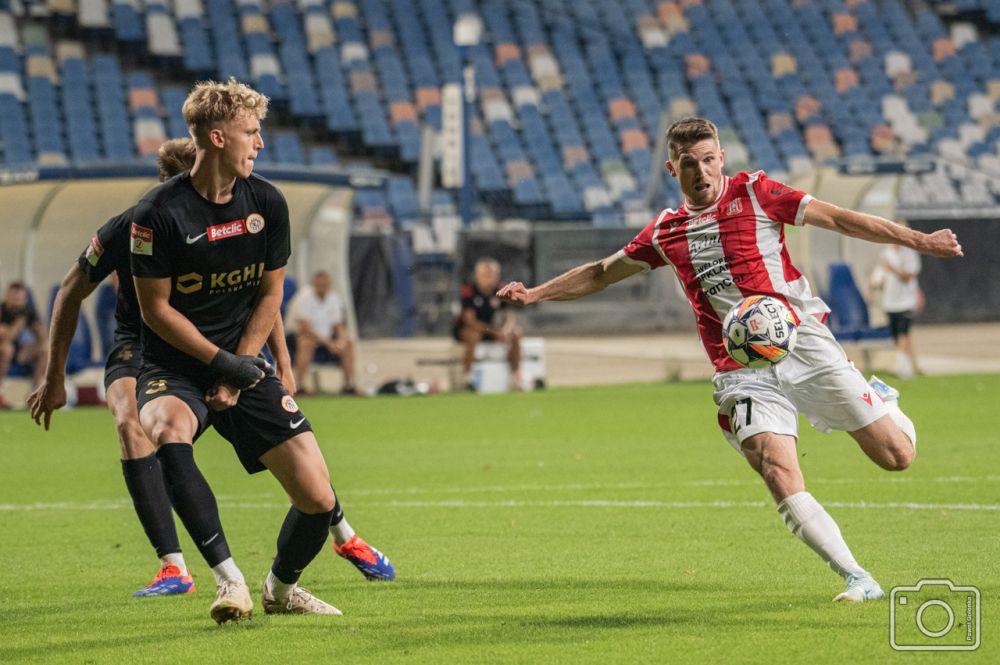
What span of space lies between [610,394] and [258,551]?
1147cm

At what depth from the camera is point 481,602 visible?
6230 mm

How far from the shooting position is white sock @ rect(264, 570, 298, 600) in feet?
19.5

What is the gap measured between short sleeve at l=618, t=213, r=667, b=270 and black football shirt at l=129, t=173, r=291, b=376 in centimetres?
158

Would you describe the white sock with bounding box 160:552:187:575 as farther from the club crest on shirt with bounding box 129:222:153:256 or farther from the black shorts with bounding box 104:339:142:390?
the club crest on shirt with bounding box 129:222:153:256

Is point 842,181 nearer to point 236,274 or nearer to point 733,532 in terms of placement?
point 733,532

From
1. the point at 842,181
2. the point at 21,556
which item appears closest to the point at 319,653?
the point at 21,556

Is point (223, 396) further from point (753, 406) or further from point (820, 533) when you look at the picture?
point (820, 533)

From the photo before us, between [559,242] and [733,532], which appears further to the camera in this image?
[559,242]

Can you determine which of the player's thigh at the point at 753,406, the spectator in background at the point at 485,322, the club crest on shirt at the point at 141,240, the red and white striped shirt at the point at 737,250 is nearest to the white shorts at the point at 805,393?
the player's thigh at the point at 753,406

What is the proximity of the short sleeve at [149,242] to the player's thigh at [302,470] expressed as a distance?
82 cm

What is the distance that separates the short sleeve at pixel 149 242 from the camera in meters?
5.53

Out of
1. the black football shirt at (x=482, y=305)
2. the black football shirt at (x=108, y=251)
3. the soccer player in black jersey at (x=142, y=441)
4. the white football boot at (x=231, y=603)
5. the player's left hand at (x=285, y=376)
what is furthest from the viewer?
the black football shirt at (x=482, y=305)

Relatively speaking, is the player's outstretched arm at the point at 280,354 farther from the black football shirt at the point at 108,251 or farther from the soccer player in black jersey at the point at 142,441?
the black football shirt at the point at 108,251

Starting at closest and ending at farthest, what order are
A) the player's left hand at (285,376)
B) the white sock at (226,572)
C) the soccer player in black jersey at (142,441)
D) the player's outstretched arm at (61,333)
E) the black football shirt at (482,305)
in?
the white sock at (226,572)
the player's outstretched arm at (61,333)
the player's left hand at (285,376)
the soccer player in black jersey at (142,441)
the black football shirt at (482,305)
